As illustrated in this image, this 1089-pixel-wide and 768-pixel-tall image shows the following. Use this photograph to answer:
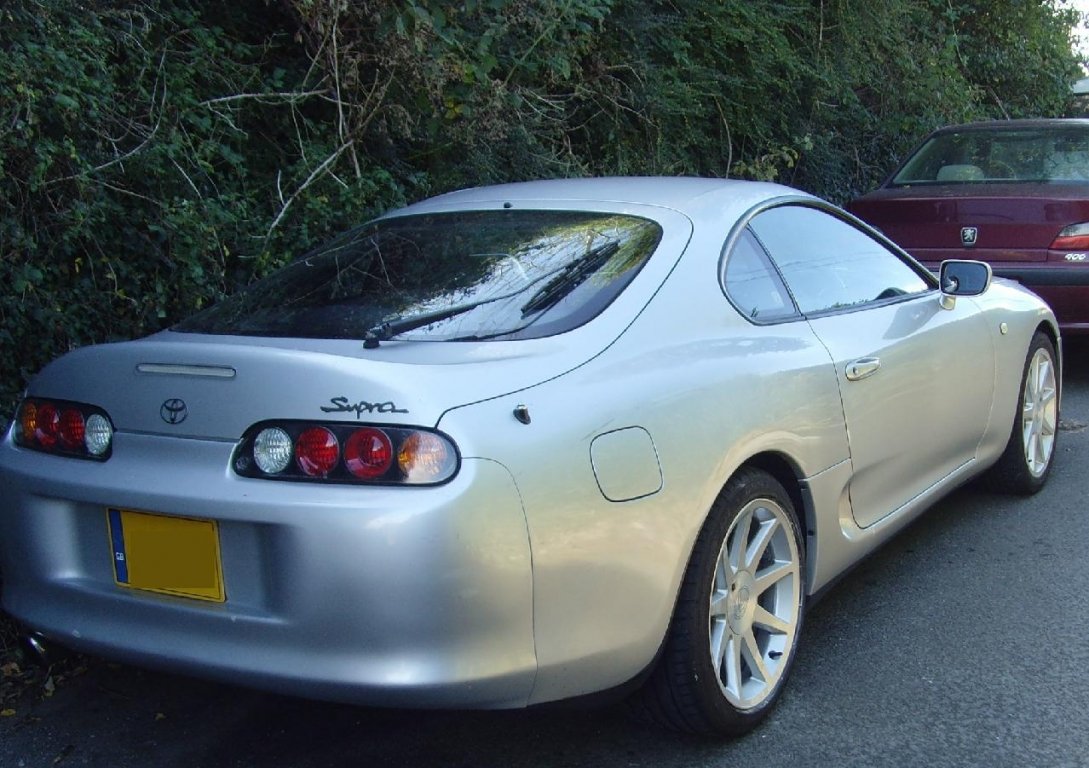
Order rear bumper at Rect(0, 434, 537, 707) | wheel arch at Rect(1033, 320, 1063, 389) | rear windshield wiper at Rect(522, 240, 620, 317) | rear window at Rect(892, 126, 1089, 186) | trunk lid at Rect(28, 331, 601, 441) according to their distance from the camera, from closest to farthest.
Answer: rear bumper at Rect(0, 434, 537, 707) → trunk lid at Rect(28, 331, 601, 441) → rear windshield wiper at Rect(522, 240, 620, 317) → wheel arch at Rect(1033, 320, 1063, 389) → rear window at Rect(892, 126, 1089, 186)

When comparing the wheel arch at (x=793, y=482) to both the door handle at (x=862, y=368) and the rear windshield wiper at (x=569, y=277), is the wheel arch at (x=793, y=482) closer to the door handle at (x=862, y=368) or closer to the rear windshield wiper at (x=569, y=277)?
the door handle at (x=862, y=368)

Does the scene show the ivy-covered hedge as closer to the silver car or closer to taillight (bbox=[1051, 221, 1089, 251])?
the silver car

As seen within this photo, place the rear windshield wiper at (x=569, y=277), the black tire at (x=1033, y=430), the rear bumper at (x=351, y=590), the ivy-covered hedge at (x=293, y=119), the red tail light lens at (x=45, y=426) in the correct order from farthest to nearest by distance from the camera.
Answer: the black tire at (x=1033, y=430) → the ivy-covered hedge at (x=293, y=119) → the rear windshield wiper at (x=569, y=277) → the red tail light lens at (x=45, y=426) → the rear bumper at (x=351, y=590)

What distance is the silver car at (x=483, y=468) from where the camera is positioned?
2.45 meters

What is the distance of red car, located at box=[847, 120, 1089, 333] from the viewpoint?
7.00 m

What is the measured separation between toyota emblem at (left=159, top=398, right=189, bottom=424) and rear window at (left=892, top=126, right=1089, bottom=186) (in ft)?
20.8

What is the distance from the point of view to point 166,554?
103 inches

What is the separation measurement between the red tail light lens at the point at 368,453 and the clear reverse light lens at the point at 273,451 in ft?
0.45

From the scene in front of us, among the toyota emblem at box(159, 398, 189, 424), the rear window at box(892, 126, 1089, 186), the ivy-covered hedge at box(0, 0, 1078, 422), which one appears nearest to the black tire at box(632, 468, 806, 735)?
the toyota emblem at box(159, 398, 189, 424)

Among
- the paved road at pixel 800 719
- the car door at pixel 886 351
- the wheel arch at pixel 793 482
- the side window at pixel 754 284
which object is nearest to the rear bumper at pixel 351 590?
the paved road at pixel 800 719

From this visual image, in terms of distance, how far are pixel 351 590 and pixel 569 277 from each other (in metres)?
1.08

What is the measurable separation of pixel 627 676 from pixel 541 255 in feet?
3.75

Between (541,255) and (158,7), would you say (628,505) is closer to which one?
(541,255)

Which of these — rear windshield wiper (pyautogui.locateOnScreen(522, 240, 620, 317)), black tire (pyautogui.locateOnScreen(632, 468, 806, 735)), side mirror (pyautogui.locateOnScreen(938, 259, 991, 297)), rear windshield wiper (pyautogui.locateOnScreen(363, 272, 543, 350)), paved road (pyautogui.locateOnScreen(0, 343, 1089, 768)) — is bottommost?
paved road (pyautogui.locateOnScreen(0, 343, 1089, 768))
